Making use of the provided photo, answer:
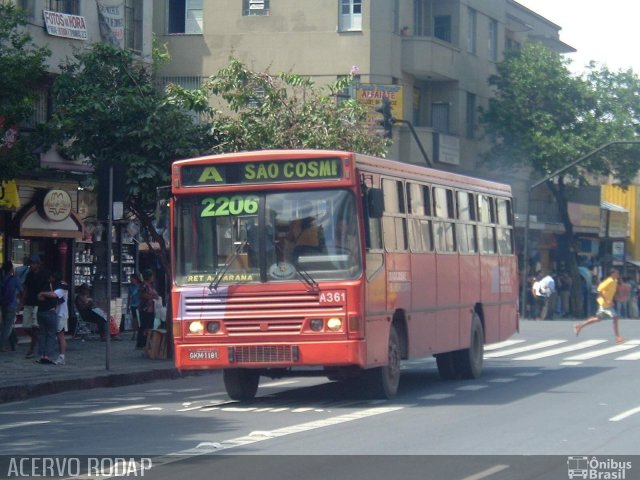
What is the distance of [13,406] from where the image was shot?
56.1ft

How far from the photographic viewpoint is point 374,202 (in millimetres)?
15555

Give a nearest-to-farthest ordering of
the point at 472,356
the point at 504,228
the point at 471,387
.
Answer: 1. the point at 471,387
2. the point at 472,356
3. the point at 504,228

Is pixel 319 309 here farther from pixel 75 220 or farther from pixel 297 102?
pixel 75 220

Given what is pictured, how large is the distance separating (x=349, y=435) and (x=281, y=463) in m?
2.00

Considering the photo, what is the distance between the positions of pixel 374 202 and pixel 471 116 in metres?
35.6

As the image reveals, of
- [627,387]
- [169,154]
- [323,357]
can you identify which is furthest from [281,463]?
[169,154]

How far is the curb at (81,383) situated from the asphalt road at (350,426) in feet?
0.80

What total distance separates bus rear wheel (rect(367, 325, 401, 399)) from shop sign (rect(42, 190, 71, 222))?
14.1 m

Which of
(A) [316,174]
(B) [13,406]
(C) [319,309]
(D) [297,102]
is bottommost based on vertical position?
(B) [13,406]

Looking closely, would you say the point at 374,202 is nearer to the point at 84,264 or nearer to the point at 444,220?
the point at 444,220

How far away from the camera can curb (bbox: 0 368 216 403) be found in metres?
18.0

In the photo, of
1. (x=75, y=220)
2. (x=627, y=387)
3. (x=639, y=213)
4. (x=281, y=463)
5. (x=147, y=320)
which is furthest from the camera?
→ (x=639, y=213)

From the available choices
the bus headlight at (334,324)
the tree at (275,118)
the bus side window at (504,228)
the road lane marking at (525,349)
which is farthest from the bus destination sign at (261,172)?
the road lane marking at (525,349)

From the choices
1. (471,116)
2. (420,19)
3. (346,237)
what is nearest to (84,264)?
(346,237)
